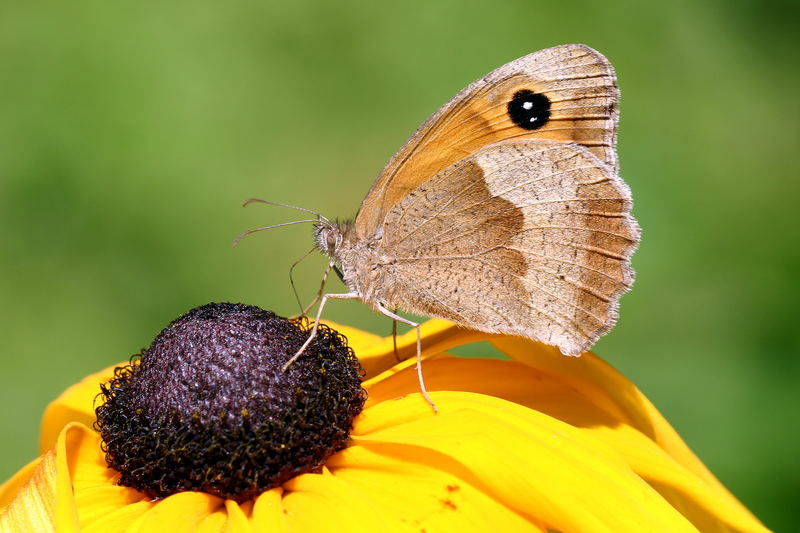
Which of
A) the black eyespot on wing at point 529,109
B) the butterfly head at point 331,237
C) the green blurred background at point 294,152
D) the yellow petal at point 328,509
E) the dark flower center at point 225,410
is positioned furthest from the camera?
the green blurred background at point 294,152

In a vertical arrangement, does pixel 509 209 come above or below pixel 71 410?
above

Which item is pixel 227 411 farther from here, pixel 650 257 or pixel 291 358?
pixel 650 257

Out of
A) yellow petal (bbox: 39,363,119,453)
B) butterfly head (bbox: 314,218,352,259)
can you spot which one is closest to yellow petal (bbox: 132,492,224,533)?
yellow petal (bbox: 39,363,119,453)

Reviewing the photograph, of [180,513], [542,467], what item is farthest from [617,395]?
[180,513]

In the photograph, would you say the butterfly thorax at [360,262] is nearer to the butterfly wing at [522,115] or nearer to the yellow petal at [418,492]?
the butterfly wing at [522,115]

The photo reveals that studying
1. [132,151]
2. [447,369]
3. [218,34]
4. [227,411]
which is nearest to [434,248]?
[447,369]

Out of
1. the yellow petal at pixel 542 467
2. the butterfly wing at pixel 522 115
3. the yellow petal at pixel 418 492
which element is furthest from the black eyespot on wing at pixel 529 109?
the yellow petal at pixel 418 492

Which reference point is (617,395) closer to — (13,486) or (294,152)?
(13,486)
